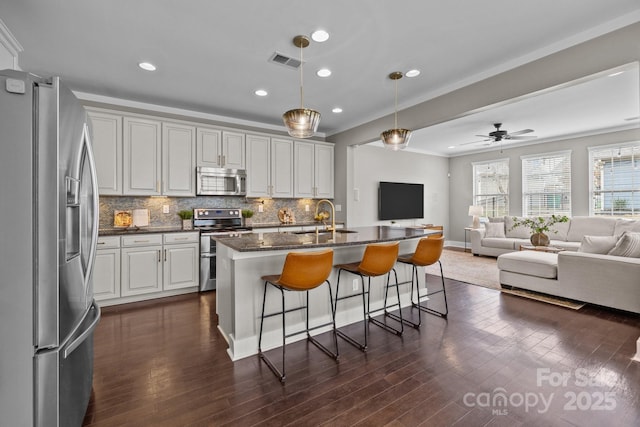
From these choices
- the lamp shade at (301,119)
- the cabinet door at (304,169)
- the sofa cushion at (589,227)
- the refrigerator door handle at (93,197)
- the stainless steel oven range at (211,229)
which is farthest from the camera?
the sofa cushion at (589,227)

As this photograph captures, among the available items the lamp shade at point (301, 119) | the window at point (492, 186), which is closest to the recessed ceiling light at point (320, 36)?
the lamp shade at point (301, 119)

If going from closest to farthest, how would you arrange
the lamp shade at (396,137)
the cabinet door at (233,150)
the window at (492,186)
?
the lamp shade at (396,137)
the cabinet door at (233,150)
the window at (492,186)

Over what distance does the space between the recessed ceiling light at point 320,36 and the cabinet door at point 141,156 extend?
2796 mm

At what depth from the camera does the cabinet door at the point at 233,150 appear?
479cm

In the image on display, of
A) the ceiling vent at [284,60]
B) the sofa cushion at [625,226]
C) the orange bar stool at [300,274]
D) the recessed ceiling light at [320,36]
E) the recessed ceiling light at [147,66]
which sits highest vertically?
the ceiling vent at [284,60]

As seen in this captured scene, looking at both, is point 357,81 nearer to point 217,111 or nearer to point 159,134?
point 217,111

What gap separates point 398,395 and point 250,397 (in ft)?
3.31

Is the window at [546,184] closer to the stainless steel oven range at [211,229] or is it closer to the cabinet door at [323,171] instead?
the cabinet door at [323,171]

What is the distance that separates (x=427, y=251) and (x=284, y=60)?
103 inches

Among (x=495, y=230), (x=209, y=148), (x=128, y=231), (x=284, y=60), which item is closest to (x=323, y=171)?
(x=209, y=148)

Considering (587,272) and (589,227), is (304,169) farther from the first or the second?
(589,227)

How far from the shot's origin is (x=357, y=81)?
372cm

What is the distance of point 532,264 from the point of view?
4.09m

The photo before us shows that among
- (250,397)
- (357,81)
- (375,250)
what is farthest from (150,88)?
(250,397)
